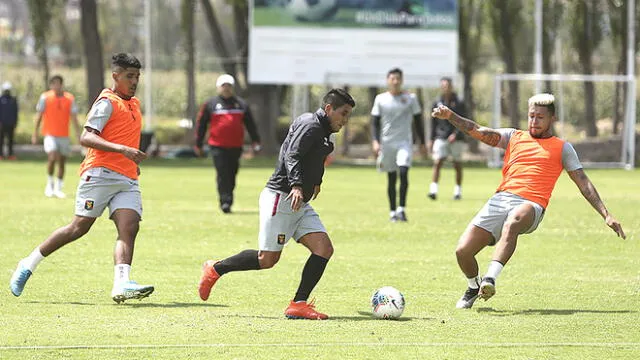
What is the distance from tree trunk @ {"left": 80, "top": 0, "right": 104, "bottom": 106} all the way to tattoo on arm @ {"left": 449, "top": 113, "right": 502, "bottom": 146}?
33882 millimetres

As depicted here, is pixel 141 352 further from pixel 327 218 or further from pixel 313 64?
pixel 313 64

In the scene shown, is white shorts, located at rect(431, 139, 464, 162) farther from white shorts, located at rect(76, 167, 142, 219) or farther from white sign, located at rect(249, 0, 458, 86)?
white sign, located at rect(249, 0, 458, 86)

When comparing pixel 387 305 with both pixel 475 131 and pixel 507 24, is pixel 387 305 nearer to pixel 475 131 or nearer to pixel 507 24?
pixel 475 131

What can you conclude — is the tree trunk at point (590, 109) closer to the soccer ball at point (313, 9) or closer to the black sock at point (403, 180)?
the soccer ball at point (313, 9)

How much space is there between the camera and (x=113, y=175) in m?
11.9

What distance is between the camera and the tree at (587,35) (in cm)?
4962

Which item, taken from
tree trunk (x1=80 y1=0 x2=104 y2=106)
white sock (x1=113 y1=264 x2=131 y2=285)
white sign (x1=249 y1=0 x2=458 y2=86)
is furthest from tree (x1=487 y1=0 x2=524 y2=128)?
white sock (x1=113 y1=264 x2=131 y2=285)

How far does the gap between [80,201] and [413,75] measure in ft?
102

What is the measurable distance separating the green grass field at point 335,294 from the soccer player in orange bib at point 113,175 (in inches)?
18.6

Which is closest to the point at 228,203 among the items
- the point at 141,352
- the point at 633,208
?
the point at 633,208

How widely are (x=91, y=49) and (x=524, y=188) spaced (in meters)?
34.9

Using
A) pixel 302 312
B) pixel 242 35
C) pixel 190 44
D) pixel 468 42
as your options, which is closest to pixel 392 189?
pixel 302 312

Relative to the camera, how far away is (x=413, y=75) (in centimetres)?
4241

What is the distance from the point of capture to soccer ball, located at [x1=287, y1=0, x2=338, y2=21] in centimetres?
4216
